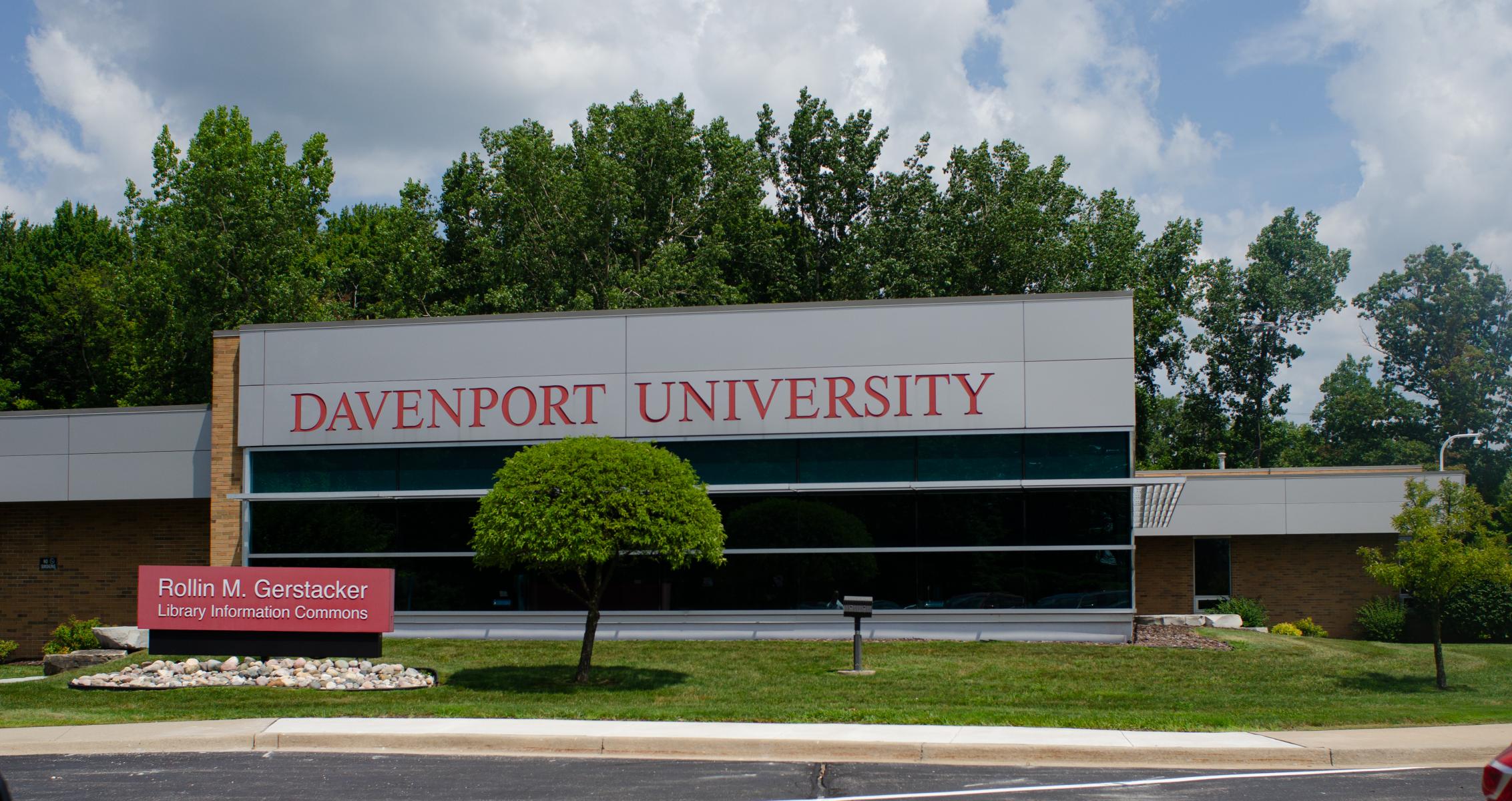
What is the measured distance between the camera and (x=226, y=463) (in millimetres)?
25219

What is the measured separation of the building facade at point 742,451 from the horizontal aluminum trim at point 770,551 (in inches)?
2.1

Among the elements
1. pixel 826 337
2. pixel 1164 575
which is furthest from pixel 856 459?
pixel 1164 575

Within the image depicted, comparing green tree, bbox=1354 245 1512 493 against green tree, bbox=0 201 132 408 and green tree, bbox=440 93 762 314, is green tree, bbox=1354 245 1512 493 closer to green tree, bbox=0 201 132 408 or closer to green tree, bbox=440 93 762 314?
green tree, bbox=440 93 762 314

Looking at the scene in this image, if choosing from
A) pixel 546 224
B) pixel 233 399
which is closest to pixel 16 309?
pixel 546 224

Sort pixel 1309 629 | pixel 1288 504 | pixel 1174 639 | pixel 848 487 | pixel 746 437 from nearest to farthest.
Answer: pixel 1174 639 → pixel 848 487 → pixel 746 437 → pixel 1309 629 → pixel 1288 504

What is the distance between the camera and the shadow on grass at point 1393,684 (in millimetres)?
18953

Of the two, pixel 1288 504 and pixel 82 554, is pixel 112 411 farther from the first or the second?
pixel 1288 504

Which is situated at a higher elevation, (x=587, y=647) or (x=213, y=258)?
(x=213, y=258)

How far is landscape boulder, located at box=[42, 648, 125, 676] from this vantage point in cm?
2070

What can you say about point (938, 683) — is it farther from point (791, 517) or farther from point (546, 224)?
point (546, 224)

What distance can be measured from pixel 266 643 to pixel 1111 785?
13.3 m

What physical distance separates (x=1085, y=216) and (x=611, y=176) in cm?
1794

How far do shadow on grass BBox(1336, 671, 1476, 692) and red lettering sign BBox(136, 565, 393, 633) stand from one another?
14375 mm

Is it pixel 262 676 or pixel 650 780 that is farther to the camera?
pixel 262 676
